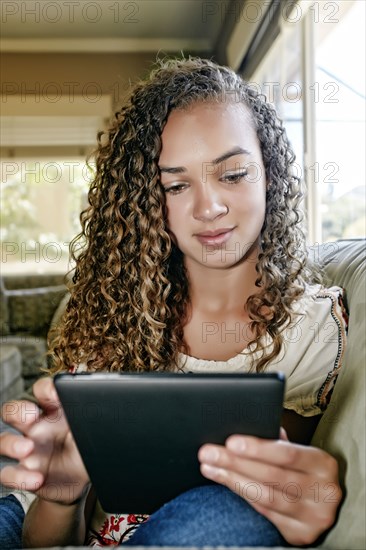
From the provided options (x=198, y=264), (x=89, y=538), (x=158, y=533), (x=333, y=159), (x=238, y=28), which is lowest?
(x=89, y=538)

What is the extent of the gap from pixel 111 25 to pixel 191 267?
4.93 metres

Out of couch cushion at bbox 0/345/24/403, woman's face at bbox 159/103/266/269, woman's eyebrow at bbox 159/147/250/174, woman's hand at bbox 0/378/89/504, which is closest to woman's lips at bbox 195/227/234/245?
woman's face at bbox 159/103/266/269

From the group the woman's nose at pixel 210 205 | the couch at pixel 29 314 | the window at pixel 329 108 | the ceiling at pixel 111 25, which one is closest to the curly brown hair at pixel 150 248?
the woman's nose at pixel 210 205

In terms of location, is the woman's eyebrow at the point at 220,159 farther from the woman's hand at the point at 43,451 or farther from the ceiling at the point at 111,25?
the ceiling at the point at 111,25

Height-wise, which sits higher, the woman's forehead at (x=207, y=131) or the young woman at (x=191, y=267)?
the woman's forehead at (x=207, y=131)

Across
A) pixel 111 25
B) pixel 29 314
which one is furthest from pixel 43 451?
pixel 111 25

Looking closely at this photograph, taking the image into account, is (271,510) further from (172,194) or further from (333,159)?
(333,159)

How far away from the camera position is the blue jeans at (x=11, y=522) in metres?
0.94

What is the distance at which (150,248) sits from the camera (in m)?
1.21

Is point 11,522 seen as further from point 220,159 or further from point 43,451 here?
point 220,159

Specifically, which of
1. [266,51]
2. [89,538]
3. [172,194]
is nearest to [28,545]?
[89,538]

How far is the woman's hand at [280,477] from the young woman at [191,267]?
23 cm

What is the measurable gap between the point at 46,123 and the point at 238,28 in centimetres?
252

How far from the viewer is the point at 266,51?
4.30 meters
